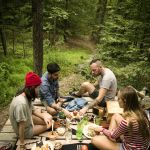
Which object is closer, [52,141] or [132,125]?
[132,125]

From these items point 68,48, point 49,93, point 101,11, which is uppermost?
point 101,11

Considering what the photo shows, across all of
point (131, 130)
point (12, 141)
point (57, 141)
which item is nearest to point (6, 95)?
point (12, 141)

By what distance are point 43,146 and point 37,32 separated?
3845mm

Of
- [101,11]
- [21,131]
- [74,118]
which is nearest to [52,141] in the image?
[21,131]

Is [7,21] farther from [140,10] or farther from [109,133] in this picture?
[109,133]

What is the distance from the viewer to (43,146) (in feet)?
15.3

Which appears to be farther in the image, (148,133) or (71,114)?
(71,114)

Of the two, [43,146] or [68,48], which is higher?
[43,146]

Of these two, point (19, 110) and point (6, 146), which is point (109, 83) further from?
point (6, 146)

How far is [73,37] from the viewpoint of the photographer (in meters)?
21.1

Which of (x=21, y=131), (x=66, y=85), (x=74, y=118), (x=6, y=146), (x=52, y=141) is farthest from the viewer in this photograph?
(x=66, y=85)

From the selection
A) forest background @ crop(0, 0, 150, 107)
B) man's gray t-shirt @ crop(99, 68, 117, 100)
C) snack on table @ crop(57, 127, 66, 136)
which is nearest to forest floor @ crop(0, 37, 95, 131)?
forest background @ crop(0, 0, 150, 107)

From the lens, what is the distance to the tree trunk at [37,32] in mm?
7207

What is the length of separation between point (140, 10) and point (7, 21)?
6.45m
